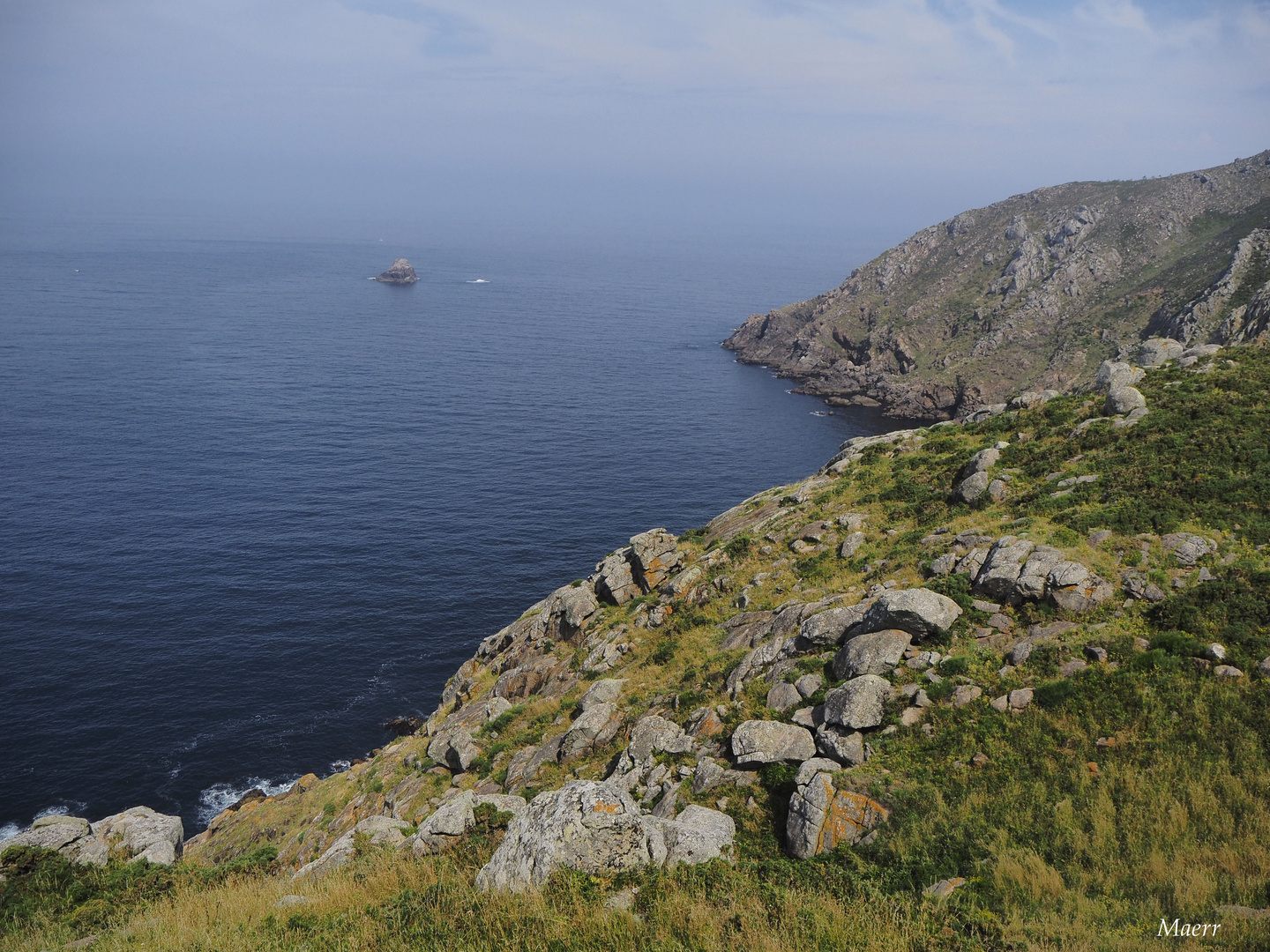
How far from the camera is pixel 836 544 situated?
3594cm

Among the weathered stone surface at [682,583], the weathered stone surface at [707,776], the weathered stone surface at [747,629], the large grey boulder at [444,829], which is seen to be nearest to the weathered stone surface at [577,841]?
the large grey boulder at [444,829]

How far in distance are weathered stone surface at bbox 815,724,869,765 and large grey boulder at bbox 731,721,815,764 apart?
1.17 feet

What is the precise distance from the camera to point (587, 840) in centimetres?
1510

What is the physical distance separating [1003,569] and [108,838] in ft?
111

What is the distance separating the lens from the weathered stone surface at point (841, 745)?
758 inches

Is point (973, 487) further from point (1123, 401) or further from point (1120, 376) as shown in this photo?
point (1120, 376)

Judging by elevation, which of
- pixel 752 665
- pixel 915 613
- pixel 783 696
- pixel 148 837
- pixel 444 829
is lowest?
pixel 148 837

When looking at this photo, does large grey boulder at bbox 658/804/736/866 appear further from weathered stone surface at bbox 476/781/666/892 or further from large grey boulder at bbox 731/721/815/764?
large grey boulder at bbox 731/721/815/764

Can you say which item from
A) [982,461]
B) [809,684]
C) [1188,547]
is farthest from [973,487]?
[809,684]

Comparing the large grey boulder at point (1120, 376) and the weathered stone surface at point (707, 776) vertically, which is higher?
the large grey boulder at point (1120, 376)

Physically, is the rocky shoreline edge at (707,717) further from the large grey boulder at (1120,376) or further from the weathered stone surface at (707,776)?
the large grey boulder at (1120,376)

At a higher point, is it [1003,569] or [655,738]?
[1003,569]

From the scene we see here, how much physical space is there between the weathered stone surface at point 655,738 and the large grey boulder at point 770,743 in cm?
252

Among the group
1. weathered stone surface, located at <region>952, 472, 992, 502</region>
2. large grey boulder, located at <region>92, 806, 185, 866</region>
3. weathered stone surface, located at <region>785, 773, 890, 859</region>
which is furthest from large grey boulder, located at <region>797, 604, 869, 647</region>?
large grey boulder, located at <region>92, 806, 185, 866</region>
